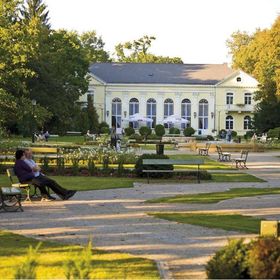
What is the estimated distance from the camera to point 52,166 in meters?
23.1

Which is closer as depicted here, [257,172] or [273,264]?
[273,264]

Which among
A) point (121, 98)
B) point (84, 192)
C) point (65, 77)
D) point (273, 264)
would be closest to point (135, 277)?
point (273, 264)

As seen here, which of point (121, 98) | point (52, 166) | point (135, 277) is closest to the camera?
point (135, 277)

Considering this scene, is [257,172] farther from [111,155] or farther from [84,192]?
[84,192]

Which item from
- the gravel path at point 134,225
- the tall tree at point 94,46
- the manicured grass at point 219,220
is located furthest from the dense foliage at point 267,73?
the manicured grass at point 219,220

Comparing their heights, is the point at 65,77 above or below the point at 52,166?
above

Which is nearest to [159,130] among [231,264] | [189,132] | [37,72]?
[189,132]

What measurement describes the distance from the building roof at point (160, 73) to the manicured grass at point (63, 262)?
245 ft

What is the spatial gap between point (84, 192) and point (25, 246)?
26.3ft

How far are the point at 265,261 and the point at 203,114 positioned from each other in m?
78.3

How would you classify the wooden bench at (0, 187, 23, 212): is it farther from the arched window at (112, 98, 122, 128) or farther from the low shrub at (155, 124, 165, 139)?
the arched window at (112, 98, 122, 128)

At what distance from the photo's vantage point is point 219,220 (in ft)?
38.5

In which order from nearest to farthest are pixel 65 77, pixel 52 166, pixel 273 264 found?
pixel 273 264 → pixel 52 166 → pixel 65 77

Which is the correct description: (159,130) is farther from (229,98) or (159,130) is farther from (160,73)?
(229,98)
